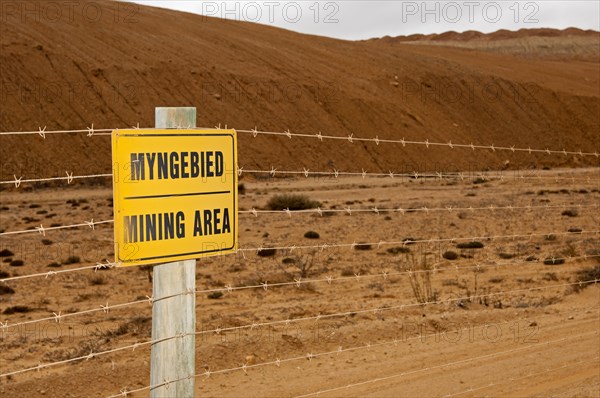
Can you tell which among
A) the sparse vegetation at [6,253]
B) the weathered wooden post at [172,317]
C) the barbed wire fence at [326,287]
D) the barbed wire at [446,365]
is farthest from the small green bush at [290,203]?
the weathered wooden post at [172,317]

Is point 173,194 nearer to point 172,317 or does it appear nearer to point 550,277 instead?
point 172,317

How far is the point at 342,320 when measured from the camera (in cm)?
974

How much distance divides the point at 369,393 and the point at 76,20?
48324mm

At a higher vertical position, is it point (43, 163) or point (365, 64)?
point (365, 64)

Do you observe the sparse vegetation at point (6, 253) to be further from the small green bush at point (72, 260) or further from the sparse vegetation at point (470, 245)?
the sparse vegetation at point (470, 245)

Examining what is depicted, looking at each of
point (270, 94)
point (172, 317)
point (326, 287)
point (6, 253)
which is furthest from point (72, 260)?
point (270, 94)

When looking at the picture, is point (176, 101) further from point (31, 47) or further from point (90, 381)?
point (90, 381)

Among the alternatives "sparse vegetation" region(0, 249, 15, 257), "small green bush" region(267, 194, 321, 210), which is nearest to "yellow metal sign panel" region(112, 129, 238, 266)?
"sparse vegetation" region(0, 249, 15, 257)

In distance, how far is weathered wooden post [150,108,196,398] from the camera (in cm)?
440

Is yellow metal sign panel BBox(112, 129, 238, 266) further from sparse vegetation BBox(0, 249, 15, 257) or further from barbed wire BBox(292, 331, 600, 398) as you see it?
sparse vegetation BBox(0, 249, 15, 257)

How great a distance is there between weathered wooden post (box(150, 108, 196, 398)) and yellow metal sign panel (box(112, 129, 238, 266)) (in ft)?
0.27

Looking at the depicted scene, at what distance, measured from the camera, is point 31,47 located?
144ft

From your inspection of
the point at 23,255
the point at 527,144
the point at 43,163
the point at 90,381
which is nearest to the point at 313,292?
the point at 90,381

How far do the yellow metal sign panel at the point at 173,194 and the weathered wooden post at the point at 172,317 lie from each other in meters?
0.08
